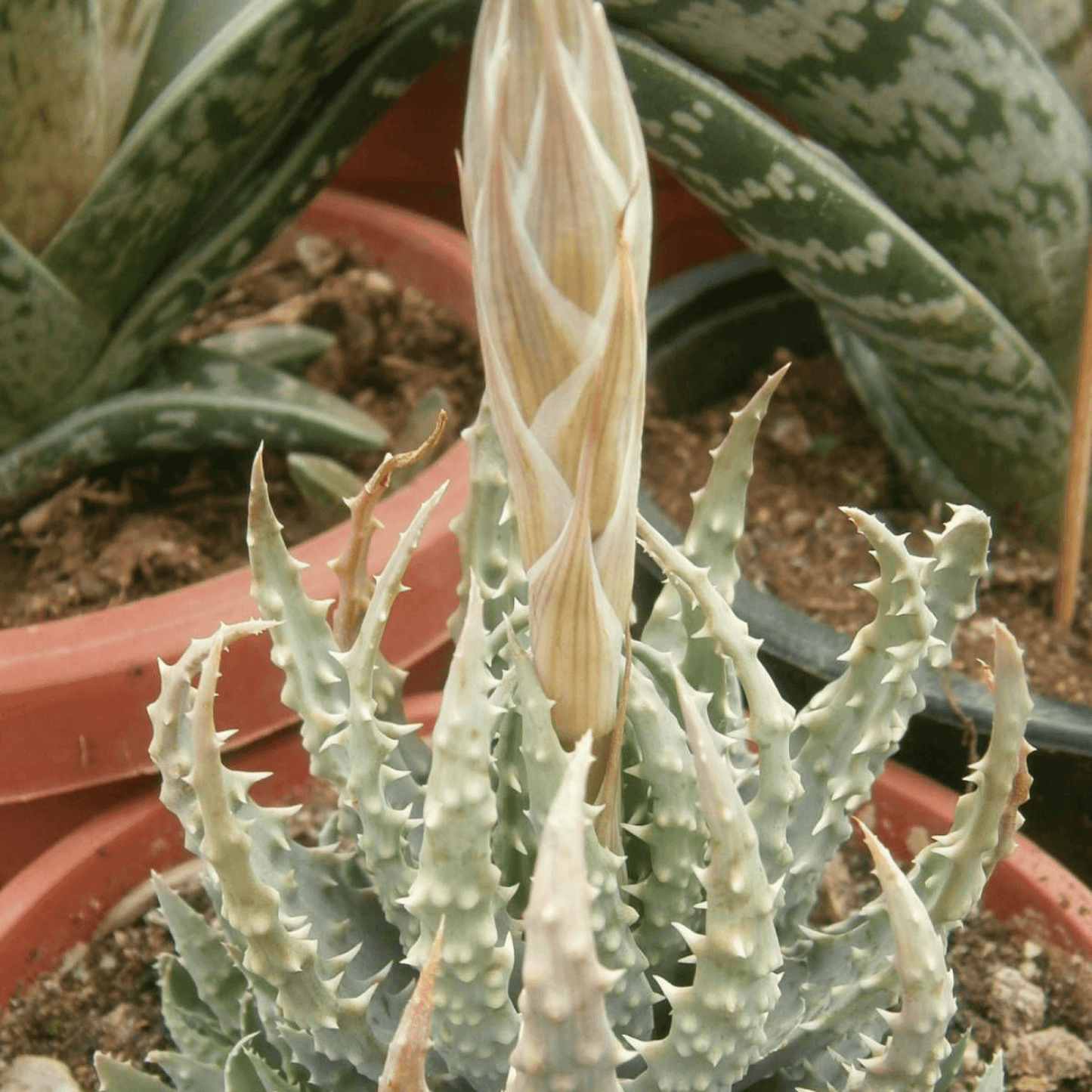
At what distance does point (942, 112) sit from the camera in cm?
85

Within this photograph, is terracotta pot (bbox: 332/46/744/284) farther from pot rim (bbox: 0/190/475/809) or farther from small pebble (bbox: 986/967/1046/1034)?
small pebble (bbox: 986/967/1046/1034)

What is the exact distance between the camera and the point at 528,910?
1.15 feet

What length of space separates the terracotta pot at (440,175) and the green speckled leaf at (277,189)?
0.58 meters

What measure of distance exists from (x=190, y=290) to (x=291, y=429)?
0.13 metres

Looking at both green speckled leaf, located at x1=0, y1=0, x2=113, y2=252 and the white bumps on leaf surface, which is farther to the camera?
Result: green speckled leaf, located at x1=0, y1=0, x2=113, y2=252

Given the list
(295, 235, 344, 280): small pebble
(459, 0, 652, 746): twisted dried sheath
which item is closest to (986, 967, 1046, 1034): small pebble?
(459, 0, 652, 746): twisted dried sheath

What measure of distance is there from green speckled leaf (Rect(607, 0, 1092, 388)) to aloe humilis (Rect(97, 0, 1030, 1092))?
13.6 inches

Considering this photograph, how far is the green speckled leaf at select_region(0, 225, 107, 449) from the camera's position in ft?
3.01

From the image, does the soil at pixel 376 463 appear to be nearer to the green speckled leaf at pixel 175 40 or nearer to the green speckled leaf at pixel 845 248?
the green speckled leaf at pixel 845 248

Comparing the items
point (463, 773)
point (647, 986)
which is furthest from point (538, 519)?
point (647, 986)

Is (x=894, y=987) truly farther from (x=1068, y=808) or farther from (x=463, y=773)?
(x=1068, y=808)

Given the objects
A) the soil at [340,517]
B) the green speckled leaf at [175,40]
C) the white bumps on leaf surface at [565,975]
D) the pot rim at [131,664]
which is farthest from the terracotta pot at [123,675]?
the white bumps on leaf surface at [565,975]

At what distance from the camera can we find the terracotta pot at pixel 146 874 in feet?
2.60

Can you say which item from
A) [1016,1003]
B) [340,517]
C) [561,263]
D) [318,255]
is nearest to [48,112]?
[340,517]
